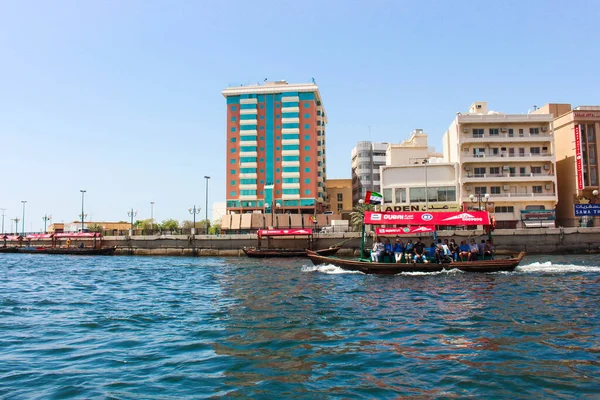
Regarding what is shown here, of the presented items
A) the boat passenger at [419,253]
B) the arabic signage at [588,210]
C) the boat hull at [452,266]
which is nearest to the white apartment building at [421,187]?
the arabic signage at [588,210]

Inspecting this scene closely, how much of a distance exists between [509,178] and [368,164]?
128 ft

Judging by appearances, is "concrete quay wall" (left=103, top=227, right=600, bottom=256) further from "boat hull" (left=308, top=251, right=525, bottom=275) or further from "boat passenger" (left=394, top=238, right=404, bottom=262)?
"boat hull" (left=308, top=251, right=525, bottom=275)

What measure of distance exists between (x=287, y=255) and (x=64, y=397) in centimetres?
4056

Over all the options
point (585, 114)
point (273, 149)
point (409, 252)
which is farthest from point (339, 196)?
point (409, 252)

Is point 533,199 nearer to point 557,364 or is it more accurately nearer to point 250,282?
point 250,282

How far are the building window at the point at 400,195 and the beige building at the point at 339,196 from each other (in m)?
34.0

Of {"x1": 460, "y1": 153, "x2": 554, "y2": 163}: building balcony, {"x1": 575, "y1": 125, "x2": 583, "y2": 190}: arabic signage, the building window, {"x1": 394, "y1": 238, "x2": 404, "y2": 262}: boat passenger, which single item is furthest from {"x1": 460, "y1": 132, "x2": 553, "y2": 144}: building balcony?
{"x1": 394, "y1": 238, "x2": 404, "y2": 262}: boat passenger

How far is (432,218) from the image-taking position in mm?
27766

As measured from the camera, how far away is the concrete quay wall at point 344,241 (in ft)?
154

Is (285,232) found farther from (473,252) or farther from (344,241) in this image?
(473,252)

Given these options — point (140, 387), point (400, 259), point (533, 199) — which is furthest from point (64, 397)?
point (533, 199)

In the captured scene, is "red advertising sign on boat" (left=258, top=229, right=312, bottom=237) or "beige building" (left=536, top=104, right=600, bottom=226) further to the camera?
"beige building" (left=536, top=104, right=600, bottom=226)

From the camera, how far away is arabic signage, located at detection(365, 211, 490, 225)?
27.4m

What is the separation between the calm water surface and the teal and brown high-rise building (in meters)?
65.4
